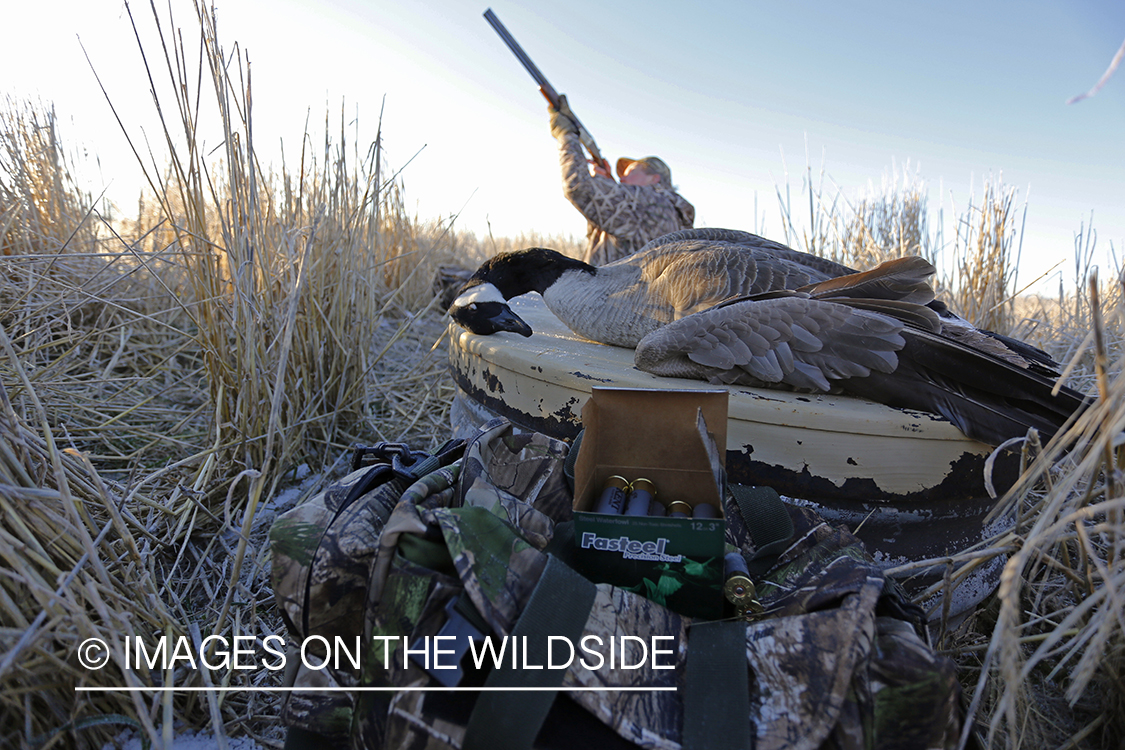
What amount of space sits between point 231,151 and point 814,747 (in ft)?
7.93

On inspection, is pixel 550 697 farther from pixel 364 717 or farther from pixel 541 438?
pixel 541 438

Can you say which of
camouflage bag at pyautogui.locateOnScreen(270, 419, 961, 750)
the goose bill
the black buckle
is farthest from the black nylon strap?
the goose bill

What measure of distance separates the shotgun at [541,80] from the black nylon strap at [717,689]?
5214mm

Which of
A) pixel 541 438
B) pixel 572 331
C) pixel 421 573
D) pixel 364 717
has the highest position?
pixel 572 331

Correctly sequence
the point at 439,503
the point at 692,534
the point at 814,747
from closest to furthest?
the point at 814,747 → the point at 692,534 → the point at 439,503

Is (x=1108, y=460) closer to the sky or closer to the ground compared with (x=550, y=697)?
closer to the sky

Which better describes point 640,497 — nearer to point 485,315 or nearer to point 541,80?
point 485,315

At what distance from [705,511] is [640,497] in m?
0.15

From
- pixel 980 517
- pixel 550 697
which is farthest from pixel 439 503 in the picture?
pixel 980 517

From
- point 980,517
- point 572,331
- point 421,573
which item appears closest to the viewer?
point 421,573

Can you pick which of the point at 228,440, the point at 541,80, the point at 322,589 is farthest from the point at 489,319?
the point at 541,80

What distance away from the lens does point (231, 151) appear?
202 cm

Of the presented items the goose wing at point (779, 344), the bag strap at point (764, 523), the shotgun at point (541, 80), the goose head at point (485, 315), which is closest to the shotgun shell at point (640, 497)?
the bag strap at point (764, 523)

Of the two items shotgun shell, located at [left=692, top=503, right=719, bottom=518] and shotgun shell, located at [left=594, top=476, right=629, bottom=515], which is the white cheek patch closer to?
shotgun shell, located at [left=594, top=476, right=629, bottom=515]
